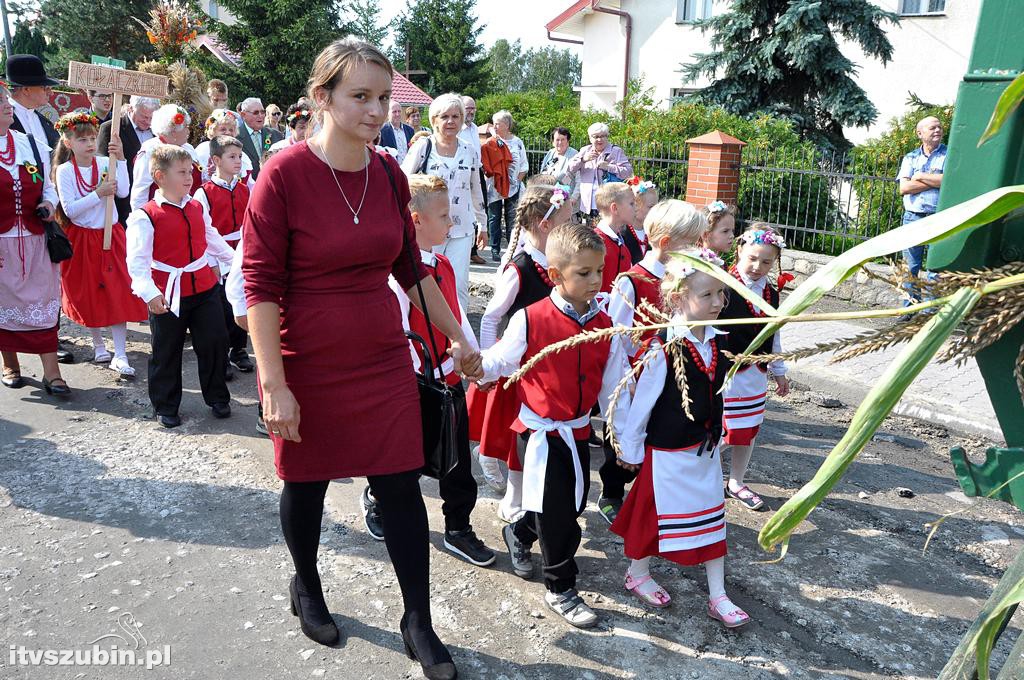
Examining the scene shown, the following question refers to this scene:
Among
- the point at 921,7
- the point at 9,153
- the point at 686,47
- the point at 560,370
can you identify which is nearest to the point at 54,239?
the point at 9,153


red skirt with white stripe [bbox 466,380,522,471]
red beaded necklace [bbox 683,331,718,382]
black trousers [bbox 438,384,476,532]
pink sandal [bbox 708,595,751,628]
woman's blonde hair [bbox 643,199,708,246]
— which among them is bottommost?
pink sandal [bbox 708,595,751,628]

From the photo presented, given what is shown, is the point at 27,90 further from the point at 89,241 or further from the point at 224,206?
the point at 224,206

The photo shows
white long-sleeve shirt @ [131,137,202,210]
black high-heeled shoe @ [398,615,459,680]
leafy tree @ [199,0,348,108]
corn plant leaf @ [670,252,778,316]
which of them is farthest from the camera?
leafy tree @ [199,0,348,108]

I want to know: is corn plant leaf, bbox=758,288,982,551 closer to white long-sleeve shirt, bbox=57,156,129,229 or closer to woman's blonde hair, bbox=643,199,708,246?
woman's blonde hair, bbox=643,199,708,246

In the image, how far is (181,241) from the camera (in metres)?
5.13

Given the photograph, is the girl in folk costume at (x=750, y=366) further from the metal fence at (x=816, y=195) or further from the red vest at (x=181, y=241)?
the metal fence at (x=816, y=195)

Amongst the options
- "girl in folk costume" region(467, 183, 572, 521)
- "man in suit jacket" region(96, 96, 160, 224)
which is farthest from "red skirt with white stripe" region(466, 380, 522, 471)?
"man in suit jacket" region(96, 96, 160, 224)

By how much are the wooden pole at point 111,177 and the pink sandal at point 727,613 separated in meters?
4.94

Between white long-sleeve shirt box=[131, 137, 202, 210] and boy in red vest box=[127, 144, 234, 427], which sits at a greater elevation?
white long-sleeve shirt box=[131, 137, 202, 210]

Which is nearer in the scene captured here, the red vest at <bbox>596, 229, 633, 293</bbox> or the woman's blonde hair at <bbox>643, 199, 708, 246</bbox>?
the woman's blonde hair at <bbox>643, 199, 708, 246</bbox>

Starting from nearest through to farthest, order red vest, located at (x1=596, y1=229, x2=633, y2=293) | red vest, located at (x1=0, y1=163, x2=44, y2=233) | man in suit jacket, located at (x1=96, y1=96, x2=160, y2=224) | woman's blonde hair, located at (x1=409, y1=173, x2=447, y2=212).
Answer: woman's blonde hair, located at (x1=409, y1=173, x2=447, y2=212)
red vest, located at (x1=596, y1=229, x2=633, y2=293)
red vest, located at (x1=0, y1=163, x2=44, y2=233)
man in suit jacket, located at (x1=96, y1=96, x2=160, y2=224)

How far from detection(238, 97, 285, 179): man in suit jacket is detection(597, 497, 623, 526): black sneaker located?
5939 millimetres

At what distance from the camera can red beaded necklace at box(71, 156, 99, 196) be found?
19.8ft

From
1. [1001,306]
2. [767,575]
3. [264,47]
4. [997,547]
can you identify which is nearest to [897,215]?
[997,547]
